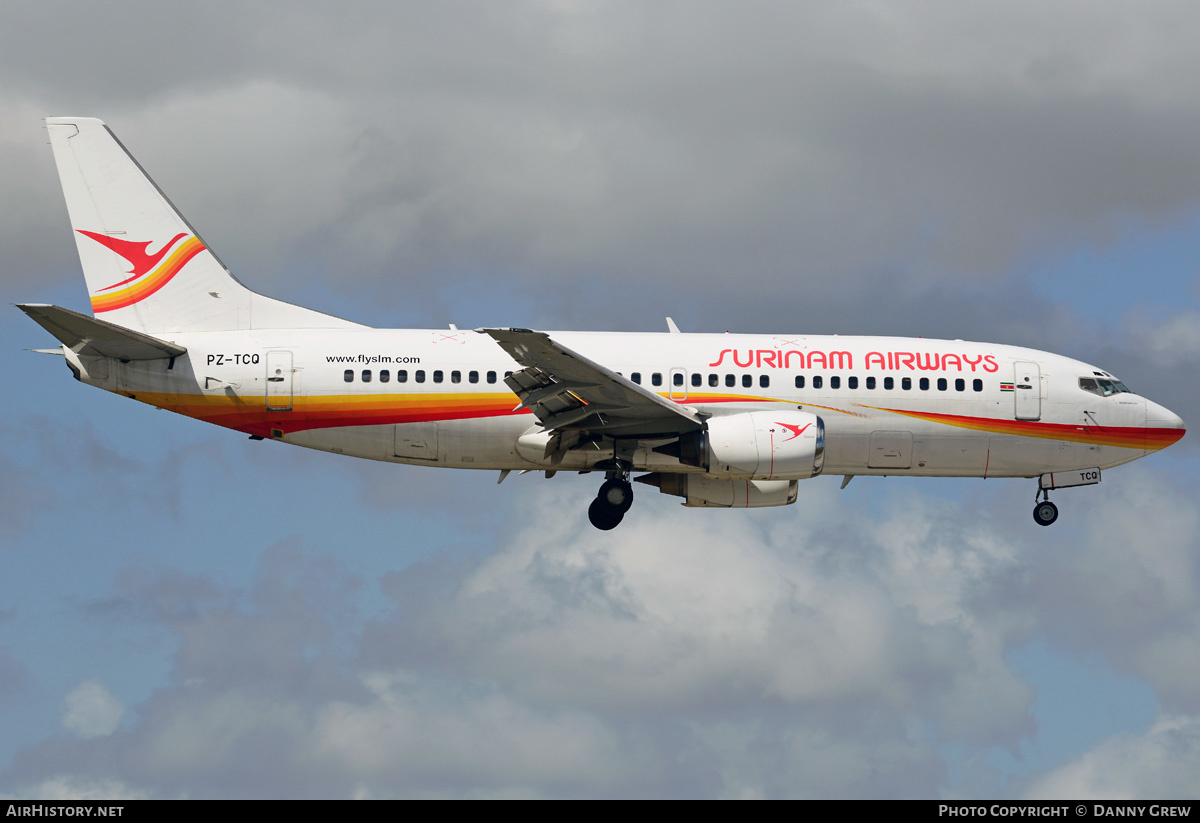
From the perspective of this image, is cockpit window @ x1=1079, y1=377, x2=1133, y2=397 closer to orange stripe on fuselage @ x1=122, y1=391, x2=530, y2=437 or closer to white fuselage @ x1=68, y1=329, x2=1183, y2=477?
white fuselage @ x1=68, y1=329, x2=1183, y2=477

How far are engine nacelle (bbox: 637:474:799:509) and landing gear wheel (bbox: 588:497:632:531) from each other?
262 centimetres

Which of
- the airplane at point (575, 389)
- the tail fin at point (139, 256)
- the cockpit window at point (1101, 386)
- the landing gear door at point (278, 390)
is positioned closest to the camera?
the airplane at point (575, 389)

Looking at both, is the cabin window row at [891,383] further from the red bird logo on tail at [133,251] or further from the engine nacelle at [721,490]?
the red bird logo on tail at [133,251]

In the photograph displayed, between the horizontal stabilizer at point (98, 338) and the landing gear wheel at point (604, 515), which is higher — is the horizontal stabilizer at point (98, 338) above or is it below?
above

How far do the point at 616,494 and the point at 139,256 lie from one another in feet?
50.8

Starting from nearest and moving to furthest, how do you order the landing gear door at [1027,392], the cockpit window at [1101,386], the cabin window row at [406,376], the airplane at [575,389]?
1. the airplane at [575,389]
2. the cabin window row at [406,376]
3. the landing gear door at [1027,392]
4. the cockpit window at [1101,386]

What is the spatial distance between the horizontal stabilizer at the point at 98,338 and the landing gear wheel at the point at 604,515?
12.2m

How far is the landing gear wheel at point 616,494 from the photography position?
4225 cm

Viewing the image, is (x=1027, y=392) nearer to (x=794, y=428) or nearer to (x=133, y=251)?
(x=794, y=428)

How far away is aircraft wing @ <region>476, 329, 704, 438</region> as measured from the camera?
37.8 m

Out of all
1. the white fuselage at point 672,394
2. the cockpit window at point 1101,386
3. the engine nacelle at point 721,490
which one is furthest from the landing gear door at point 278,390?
the cockpit window at point 1101,386

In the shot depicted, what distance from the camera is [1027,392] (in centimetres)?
4328

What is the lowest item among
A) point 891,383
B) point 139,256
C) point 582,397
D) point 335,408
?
point 335,408

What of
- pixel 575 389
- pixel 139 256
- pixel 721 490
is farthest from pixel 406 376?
pixel 721 490
